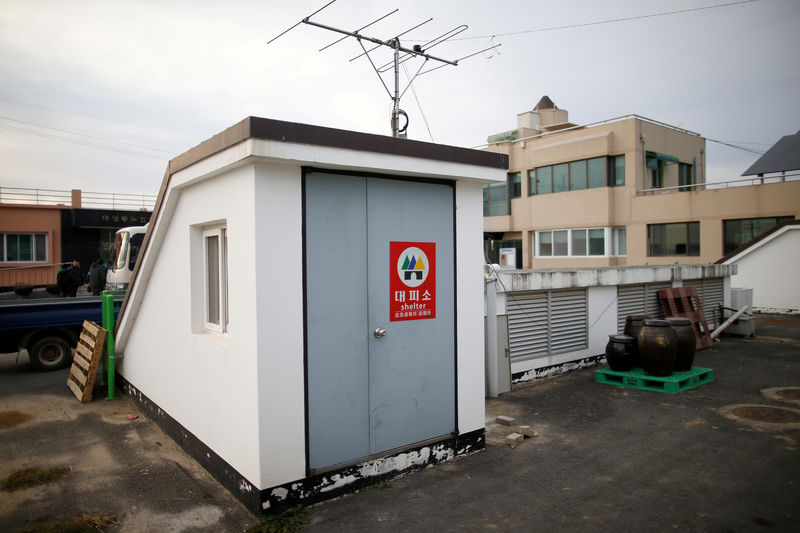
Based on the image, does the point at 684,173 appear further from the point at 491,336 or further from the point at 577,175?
the point at 491,336

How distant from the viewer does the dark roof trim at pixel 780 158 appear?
2154 centimetres

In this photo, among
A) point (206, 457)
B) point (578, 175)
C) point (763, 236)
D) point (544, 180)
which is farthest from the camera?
point (544, 180)

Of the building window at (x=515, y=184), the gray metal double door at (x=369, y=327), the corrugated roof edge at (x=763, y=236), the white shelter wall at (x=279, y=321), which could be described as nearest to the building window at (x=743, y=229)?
the corrugated roof edge at (x=763, y=236)

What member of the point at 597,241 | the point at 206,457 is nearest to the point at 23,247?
the point at 206,457

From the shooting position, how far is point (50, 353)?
9.48 m

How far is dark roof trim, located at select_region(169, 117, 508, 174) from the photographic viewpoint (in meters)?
3.77

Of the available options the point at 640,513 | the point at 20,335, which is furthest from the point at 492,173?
the point at 20,335

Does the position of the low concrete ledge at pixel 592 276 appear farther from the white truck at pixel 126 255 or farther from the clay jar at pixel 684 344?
the white truck at pixel 126 255

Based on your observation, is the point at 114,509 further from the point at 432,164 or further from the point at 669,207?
the point at 669,207

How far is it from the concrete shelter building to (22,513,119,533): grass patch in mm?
952

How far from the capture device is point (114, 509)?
4.16 metres

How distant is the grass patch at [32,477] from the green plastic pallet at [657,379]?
24.7ft

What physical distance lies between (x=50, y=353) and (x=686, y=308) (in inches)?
527

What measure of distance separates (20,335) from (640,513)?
10451 mm
